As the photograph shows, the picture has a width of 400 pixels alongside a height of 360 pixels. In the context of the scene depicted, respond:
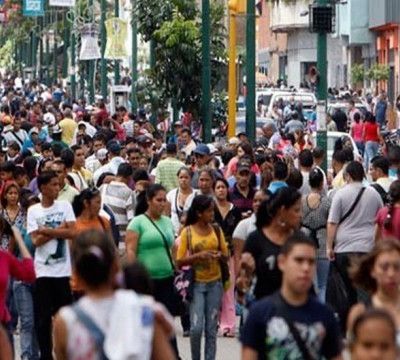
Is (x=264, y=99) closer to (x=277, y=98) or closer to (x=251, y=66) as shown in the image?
(x=277, y=98)

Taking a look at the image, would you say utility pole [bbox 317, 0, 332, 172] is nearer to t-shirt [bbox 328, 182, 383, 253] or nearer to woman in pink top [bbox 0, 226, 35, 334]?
t-shirt [bbox 328, 182, 383, 253]

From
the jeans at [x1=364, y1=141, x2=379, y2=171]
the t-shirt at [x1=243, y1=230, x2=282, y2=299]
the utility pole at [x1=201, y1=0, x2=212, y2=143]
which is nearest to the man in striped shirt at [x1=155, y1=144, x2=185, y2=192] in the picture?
the t-shirt at [x1=243, y1=230, x2=282, y2=299]

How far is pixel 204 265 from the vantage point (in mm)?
14836

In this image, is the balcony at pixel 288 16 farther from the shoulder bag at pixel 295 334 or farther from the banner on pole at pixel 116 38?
the shoulder bag at pixel 295 334

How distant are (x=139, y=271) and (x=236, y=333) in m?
8.83

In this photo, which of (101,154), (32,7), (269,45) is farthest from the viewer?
(269,45)

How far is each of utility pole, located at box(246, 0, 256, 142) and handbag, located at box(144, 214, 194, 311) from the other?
51.2 feet

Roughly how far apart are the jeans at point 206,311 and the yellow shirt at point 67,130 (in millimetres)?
20488

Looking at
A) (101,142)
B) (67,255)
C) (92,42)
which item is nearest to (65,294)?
(67,255)

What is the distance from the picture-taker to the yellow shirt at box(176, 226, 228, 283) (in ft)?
48.5

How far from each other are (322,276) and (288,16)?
239 ft

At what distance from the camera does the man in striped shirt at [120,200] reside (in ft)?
63.6

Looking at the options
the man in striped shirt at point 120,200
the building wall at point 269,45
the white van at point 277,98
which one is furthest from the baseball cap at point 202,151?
the building wall at point 269,45

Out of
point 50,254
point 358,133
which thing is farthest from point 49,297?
point 358,133
